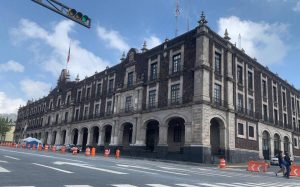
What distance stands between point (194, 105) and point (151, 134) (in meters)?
9.62

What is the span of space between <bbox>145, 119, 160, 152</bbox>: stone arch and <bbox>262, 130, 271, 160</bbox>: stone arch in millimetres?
14139

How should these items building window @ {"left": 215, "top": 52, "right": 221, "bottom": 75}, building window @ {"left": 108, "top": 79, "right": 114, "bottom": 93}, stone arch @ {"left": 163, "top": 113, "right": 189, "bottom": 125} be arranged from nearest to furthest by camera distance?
stone arch @ {"left": 163, "top": 113, "right": 189, "bottom": 125} → building window @ {"left": 215, "top": 52, "right": 221, "bottom": 75} → building window @ {"left": 108, "top": 79, "right": 114, "bottom": 93}

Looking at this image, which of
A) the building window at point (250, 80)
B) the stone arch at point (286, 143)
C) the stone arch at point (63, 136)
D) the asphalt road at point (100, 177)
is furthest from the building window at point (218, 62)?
the stone arch at point (63, 136)

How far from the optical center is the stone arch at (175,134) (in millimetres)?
32531

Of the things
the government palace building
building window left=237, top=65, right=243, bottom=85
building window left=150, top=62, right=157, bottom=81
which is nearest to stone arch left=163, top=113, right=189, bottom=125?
the government palace building

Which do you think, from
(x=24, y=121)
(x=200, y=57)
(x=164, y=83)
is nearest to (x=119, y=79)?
(x=164, y=83)

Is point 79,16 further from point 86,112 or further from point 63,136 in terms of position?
point 63,136

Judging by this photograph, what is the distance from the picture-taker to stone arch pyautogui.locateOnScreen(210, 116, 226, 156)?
30562 millimetres

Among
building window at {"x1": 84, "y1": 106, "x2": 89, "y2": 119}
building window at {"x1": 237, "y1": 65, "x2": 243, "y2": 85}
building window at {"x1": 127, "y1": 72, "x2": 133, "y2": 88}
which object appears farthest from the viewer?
building window at {"x1": 84, "y1": 106, "x2": 89, "y2": 119}

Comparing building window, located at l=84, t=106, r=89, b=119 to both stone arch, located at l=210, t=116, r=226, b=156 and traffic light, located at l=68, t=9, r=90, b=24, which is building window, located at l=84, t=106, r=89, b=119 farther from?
traffic light, located at l=68, t=9, r=90, b=24

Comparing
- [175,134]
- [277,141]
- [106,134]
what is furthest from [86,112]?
[277,141]

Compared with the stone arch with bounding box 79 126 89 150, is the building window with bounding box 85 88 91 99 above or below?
above

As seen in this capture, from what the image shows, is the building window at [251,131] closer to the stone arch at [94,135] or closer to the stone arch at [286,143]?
the stone arch at [286,143]

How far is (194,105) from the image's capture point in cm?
2912
